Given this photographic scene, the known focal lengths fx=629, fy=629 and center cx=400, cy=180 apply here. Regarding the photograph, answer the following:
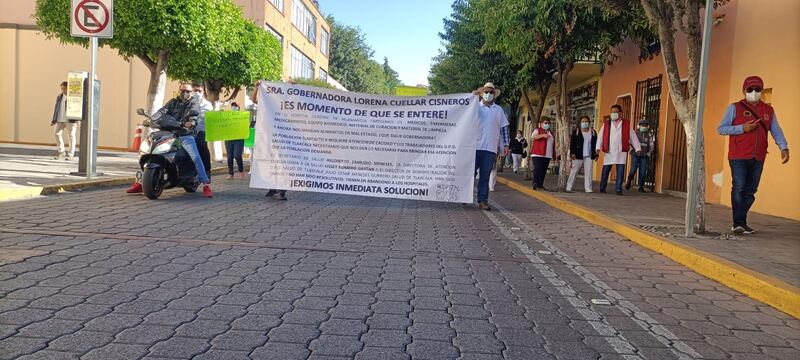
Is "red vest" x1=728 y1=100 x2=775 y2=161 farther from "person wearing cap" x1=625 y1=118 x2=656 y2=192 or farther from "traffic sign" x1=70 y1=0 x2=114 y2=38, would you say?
"traffic sign" x1=70 y1=0 x2=114 y2=38

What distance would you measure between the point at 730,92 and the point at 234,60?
49.4 feet

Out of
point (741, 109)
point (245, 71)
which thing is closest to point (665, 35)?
point (741, 109)

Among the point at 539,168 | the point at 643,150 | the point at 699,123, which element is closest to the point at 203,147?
the point at 699,123

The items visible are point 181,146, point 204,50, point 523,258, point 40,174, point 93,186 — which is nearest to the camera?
point 523,258

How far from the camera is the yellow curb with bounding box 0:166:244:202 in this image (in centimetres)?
873

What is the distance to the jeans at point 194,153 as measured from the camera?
9605 millimetres

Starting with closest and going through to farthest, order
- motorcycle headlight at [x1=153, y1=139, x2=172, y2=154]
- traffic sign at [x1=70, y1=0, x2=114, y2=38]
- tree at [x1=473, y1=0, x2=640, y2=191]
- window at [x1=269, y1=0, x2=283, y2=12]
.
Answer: motorcycle headlight at [x1=153, y1=139, x2=172, y2=154], traffic sign at [x1=70, y1=0, x2=114, y2=38], tree at [x1=473, y1=0, x2=640, y2=191], window at [x1=269, y1=0, x2=283, y2=12]

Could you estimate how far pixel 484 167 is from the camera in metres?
10.3

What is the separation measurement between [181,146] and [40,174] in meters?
3.96

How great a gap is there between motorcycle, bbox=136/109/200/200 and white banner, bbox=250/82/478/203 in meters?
1.10

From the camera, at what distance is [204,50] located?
15602 mm

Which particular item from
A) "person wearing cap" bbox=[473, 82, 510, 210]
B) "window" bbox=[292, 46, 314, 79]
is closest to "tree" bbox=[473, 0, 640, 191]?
"person wearing cap" bbox=[473, 82, 510, 210]

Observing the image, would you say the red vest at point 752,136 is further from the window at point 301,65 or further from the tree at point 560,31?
the window at point 301,65

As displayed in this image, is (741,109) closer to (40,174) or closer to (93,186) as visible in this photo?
(93,186)
